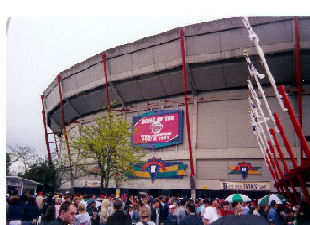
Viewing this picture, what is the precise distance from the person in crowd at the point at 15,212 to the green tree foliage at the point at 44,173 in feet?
85.7

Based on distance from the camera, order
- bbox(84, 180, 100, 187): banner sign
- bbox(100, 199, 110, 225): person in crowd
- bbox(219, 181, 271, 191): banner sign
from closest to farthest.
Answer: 1. bbox(100, 199, 110, 225): person in crowd
2. bbox(219, 181, 271, 191): banner sign
3. bbox(84, 180, 100, 187): banner sign

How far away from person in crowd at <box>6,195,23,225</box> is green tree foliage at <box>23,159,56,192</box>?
26.1 m

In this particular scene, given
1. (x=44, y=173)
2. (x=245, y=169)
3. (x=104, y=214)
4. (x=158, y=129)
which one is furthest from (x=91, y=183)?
(x=104, y=214)

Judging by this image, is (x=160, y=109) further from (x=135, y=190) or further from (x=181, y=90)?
(x=135, y=190)

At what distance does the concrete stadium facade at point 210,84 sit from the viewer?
2898 cm

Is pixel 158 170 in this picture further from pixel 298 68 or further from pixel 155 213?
pixel 155 213

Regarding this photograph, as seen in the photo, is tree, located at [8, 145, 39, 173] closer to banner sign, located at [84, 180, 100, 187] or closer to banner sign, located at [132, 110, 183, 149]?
banner sign, located at [84, 180, 100, 187]

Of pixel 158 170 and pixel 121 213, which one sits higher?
pixel 158 170

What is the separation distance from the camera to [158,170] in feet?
113

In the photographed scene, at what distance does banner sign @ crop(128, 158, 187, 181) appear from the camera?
3322 cm

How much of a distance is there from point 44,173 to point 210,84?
20.3m

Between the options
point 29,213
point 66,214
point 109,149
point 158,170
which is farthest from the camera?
point 158,170

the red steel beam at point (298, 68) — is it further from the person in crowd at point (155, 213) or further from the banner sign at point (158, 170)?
the person in crowd at point (155, 213)

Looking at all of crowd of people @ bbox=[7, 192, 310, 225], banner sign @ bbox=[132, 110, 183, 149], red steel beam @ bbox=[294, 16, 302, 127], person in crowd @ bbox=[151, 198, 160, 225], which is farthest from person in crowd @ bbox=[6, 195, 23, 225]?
banner sign @ bbox=[132, 110, 183, 149]
